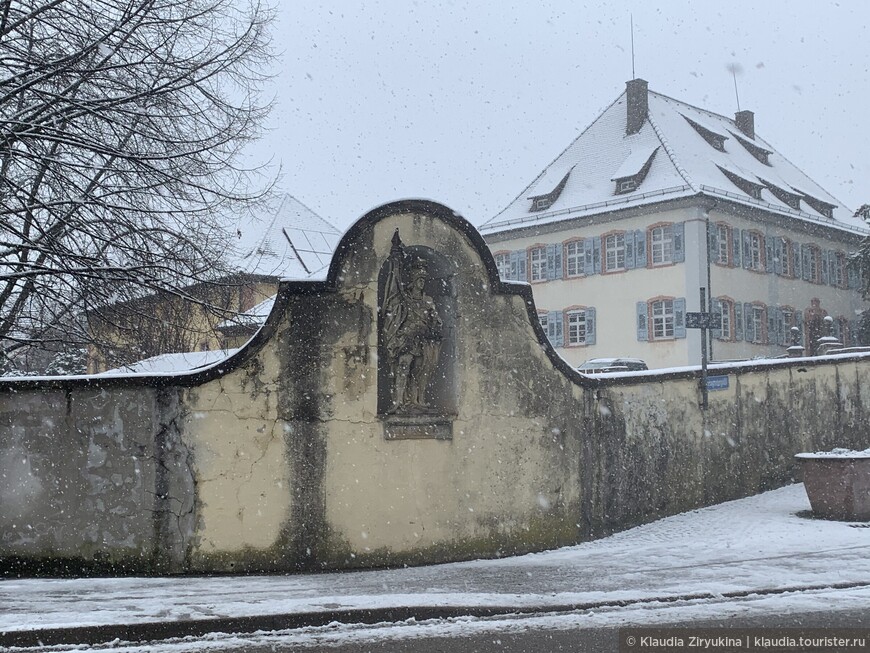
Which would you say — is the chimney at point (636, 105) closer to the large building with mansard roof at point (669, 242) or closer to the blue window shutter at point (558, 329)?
the large building with mansard roof at point (669, 242)

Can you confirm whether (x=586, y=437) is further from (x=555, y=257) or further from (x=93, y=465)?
(x=555, y=257)

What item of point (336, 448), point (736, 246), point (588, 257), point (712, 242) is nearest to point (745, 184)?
point (736, 246)

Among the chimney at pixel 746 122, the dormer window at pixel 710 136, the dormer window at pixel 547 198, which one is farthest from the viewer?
the chimney at pixel 746 122

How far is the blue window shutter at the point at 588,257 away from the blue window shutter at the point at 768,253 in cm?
773

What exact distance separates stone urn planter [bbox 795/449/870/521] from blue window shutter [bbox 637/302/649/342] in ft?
84.0

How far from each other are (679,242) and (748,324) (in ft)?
17.2

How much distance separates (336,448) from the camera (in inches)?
391

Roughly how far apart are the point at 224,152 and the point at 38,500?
4.65 metres

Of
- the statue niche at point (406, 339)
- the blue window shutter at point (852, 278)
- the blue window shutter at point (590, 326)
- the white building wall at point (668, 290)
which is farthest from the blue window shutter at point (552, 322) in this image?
the statue niche at point (406, 339)

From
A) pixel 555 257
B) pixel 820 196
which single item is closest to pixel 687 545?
pixel 555 257

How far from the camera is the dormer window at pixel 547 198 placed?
42562 millimetres

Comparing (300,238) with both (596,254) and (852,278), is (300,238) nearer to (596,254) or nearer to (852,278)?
(596,254)

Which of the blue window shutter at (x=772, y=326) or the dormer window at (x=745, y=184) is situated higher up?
the dormer window at (x=745, y=184)

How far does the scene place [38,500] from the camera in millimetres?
9242
